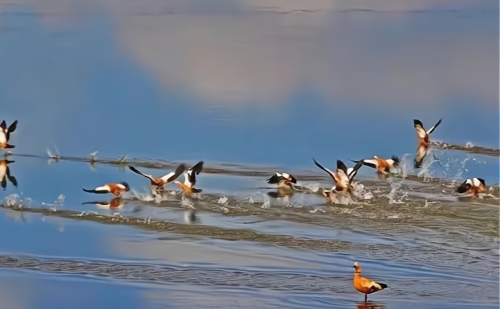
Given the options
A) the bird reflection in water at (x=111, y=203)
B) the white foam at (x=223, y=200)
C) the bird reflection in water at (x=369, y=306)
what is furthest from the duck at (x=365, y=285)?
the bird reflection in water at (x=111, y=203)

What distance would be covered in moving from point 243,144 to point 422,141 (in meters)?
0.45

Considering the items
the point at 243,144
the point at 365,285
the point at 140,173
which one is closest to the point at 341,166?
the point at 243,144

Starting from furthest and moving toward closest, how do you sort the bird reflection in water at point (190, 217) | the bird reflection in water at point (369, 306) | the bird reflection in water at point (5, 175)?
the bird reflection in water at point (5, 175)
the bird reflection in water at point (190, 217)
the bird reflection in water at point (369, 306)

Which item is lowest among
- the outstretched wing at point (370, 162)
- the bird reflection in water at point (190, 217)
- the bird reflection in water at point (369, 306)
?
the bird reflection in water at point (369, 306)

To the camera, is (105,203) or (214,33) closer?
(105,203)

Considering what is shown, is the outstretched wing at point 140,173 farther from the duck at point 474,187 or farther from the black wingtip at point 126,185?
the duck at point 474,187

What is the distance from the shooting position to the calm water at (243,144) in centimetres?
149

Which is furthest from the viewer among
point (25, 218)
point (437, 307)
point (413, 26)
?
point (413, 26)

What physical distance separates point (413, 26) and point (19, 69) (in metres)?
1.05

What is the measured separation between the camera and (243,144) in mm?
1747

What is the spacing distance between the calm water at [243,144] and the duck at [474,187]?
3 cm

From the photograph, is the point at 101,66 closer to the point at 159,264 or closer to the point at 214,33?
the point at 214,33

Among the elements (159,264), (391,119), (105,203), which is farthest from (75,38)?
(391,119)

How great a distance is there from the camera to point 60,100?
180 cm
